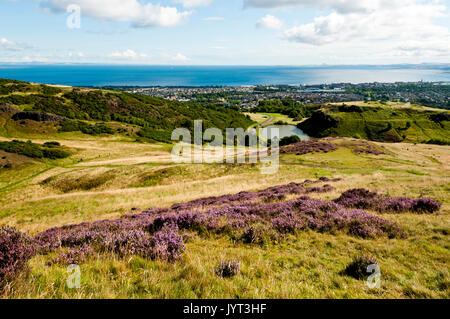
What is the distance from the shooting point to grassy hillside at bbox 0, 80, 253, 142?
90.5 meters

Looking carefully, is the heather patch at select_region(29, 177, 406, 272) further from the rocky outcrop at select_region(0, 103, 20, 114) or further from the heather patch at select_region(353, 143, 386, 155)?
the rocky outcrop at select_region(0, 103, 20, 114)

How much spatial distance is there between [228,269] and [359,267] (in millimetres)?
3230

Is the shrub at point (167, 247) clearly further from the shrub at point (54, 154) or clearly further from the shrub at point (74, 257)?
the shrub at point (54, 154)

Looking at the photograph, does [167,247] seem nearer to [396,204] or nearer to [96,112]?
[396,204]

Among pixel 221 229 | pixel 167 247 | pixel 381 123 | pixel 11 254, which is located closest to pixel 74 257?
pixel 11 254

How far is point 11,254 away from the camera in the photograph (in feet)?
15.2

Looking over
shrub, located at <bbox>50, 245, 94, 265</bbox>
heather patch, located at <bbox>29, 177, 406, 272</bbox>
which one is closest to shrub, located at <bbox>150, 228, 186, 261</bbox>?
heather patch, located at <bbox>29, 177, 406, 272</bbox>

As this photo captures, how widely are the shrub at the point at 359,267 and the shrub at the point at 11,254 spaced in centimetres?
709

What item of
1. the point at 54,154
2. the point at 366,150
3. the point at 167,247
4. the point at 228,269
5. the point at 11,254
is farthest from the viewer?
the point at 54,154

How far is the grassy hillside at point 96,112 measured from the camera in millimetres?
90500

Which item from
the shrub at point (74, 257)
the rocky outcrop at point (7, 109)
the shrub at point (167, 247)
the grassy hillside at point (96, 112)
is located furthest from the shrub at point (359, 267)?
the rocky outcrop at point (7, 109)

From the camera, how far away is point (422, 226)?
26.8 ft

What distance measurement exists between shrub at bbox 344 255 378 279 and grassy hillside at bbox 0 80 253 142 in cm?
10329
